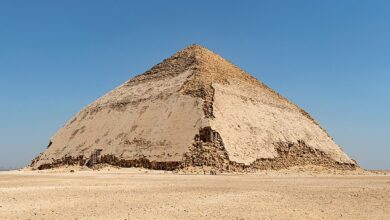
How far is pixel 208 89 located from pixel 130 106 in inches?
303

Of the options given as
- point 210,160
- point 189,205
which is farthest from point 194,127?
point 189,205

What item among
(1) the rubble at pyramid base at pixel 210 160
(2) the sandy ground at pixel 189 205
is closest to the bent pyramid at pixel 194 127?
(1) the rubble at pyramid base at pixel 210 160

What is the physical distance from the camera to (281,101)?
153ft

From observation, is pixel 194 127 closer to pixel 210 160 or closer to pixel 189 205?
pixel 210 160

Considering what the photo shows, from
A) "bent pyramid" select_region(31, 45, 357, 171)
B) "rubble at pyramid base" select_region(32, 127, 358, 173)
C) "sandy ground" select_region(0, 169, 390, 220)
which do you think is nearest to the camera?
"sandy ground" select_region(0, 169, 390, 220)

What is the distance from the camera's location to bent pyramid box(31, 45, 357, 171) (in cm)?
3259

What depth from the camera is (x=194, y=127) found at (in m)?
33.4

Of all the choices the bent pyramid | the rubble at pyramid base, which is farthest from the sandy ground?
the bent pyramid

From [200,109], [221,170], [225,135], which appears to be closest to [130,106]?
[200,109]

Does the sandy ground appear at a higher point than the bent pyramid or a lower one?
lower

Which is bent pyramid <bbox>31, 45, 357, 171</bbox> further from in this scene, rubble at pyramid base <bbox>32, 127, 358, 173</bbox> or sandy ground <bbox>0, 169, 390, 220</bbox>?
sandy ground <bbox>0, 169, 390, 220</bbox>

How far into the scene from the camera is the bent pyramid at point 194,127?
3259 cm

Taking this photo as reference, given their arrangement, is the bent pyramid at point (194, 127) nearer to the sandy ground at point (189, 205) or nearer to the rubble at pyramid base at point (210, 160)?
the rubble at pyramid base at point (210, 160)

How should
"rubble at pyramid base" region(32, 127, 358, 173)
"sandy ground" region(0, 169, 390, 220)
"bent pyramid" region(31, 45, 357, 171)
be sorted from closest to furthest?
"sandy ground" region(0, 169, 390, 220), "rubble at pyramid base" region(32, 127, 358, 173), "bent pyramid" region(31, 45, 357, 171)
